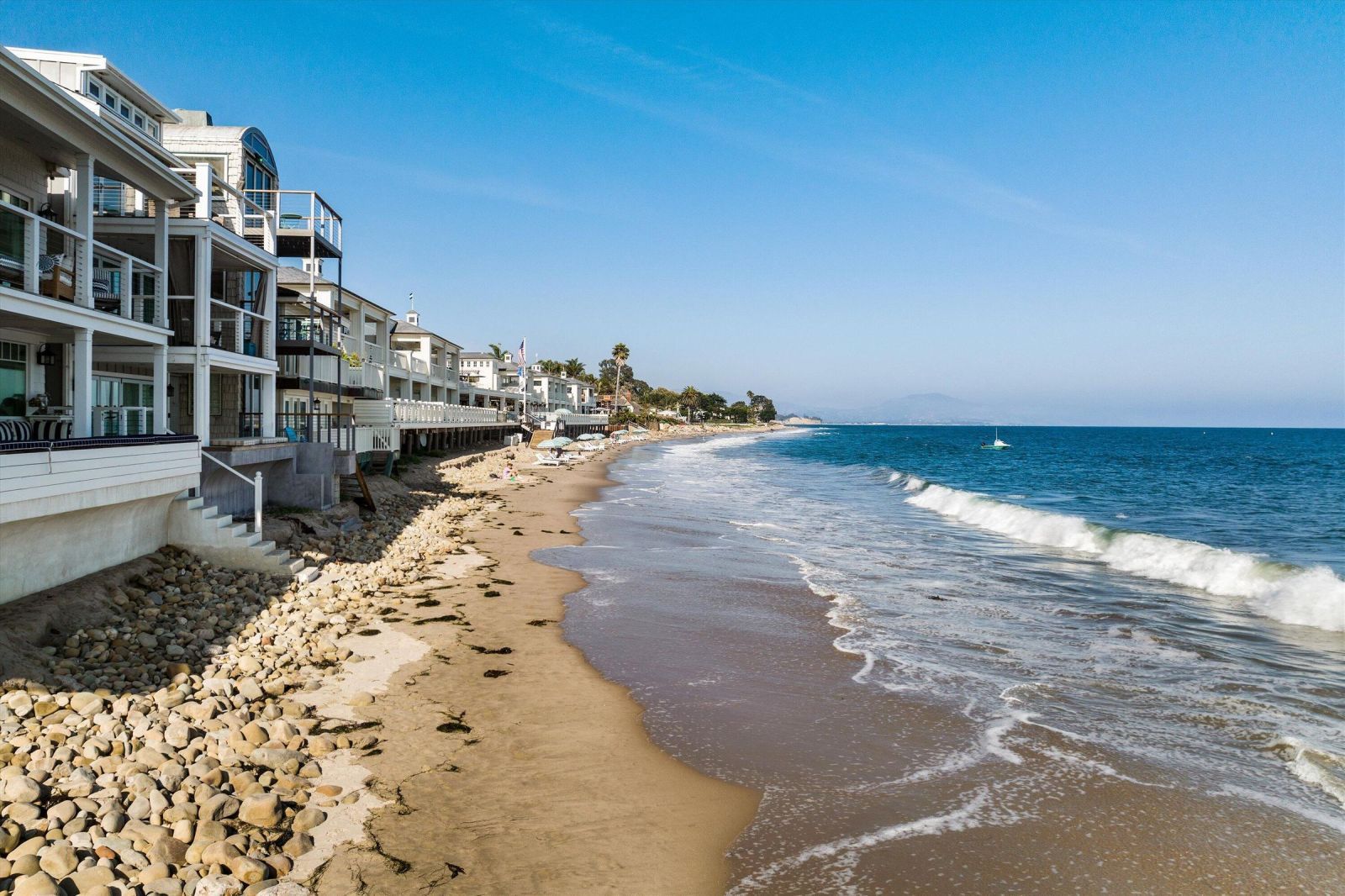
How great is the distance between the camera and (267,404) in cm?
1939

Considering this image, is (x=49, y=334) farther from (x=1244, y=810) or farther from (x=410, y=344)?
(x=410, y=344)

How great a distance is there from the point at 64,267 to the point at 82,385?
6.77ft

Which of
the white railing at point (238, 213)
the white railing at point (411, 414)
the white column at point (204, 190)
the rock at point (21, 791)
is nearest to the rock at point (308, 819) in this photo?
the rock at point (21, 791)

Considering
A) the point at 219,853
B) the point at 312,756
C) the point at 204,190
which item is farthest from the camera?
the point at 204,190

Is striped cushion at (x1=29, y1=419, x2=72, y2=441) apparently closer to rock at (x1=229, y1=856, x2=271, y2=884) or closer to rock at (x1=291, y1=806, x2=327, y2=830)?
rock at (x1=291, y1=806, x2=327, y2=830)

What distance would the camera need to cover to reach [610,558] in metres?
19.9

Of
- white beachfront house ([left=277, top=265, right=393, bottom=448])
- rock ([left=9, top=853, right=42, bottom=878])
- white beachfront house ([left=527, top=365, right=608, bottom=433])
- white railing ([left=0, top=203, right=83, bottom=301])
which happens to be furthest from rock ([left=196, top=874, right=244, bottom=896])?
white beachfront house ([left=527, top=365, right=608, bottom=433])

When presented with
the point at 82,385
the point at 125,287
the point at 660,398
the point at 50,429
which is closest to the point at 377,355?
the point at 125,287

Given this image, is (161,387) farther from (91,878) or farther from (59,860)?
(91,878)

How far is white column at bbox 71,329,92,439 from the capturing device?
455 inches

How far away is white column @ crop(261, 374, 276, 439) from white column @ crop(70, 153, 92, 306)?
7758 mm

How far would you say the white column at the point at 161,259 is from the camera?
1377cm

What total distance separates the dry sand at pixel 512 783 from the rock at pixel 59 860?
63.8 inches

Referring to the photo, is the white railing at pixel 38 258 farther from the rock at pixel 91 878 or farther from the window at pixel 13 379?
the rock at pixel 91 878
